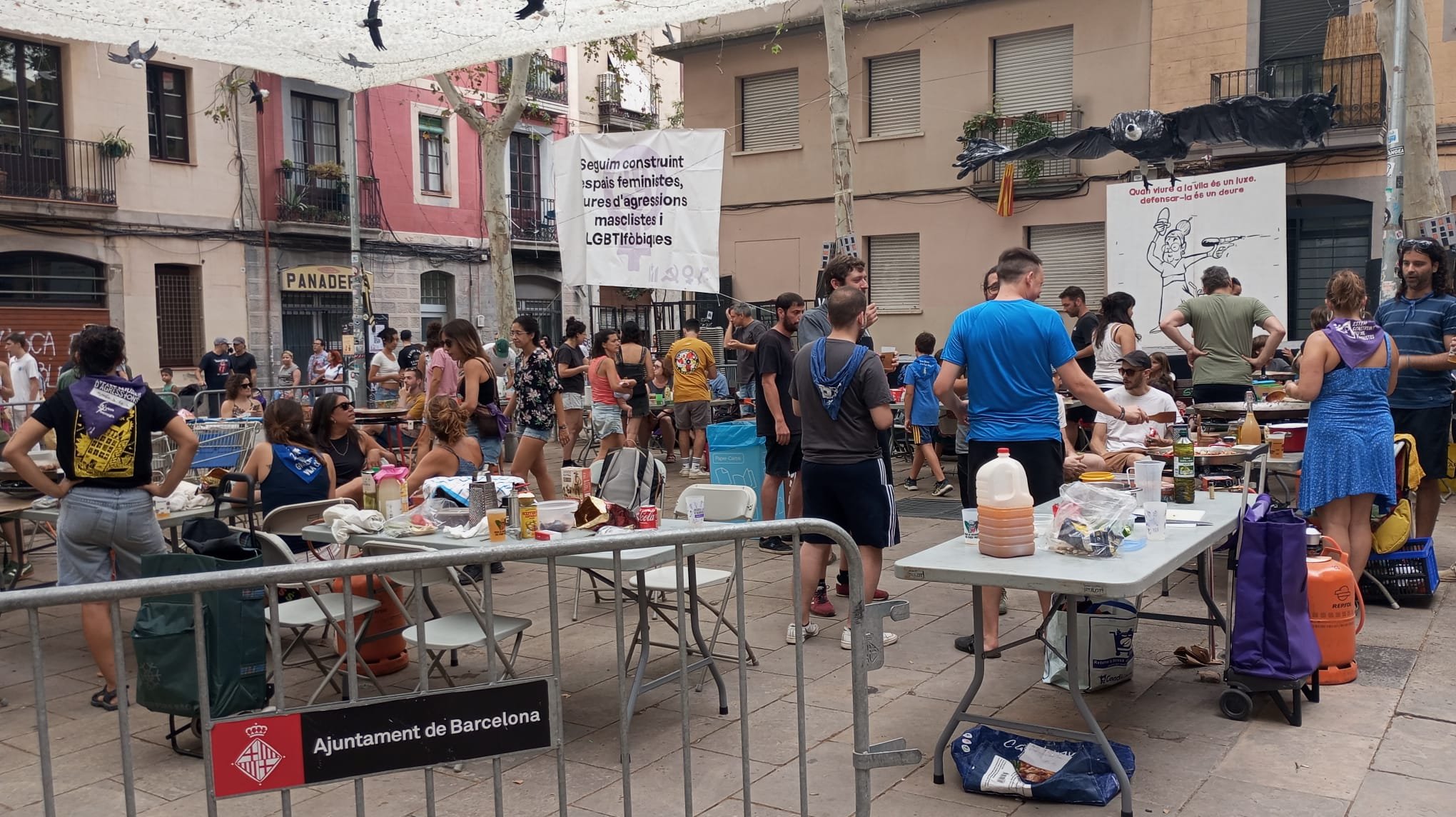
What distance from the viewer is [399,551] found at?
483 cm

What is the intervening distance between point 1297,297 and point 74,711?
1585 cm

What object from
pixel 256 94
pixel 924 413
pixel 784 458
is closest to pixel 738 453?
pixel 784 458

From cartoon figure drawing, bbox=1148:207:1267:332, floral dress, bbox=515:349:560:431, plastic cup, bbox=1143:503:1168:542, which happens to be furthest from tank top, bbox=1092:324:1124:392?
cartoon figure drawing, bbox=1148:207:1267:332

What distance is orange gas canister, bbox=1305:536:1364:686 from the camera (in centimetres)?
465

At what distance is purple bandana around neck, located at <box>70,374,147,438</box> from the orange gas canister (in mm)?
5207

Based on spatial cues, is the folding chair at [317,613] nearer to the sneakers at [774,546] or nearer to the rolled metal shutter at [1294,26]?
the sneakers at [774,546]

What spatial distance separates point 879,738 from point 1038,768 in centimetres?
70

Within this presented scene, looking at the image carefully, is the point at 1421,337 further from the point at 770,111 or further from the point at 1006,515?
the point at 770,111

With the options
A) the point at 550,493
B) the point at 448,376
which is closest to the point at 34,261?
the point at 448,376

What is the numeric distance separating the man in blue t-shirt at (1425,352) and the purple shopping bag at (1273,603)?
245cm

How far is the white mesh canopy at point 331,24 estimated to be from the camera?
5.20 meters

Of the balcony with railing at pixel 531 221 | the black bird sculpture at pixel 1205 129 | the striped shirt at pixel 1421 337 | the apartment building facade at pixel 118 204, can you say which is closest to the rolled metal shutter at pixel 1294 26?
the black bird sculpture at pixel 1205 129

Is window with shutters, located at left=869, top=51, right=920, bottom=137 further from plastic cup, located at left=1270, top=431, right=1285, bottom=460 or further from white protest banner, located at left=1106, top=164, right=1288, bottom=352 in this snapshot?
A: plastic cup, located at left=1270, top=431, right=1285, bottom=460

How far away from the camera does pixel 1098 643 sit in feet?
15.4
